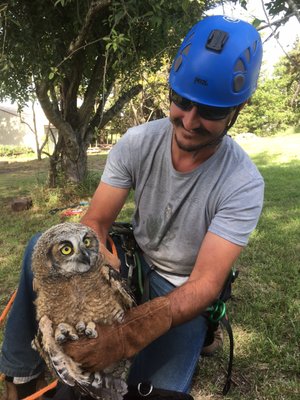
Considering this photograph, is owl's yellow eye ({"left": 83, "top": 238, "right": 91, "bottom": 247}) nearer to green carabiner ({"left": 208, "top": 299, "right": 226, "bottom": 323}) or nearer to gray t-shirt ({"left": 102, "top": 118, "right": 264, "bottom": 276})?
gray t-shirt ({"left": 102, "top": 118, "right": 264, "bottom": 276})

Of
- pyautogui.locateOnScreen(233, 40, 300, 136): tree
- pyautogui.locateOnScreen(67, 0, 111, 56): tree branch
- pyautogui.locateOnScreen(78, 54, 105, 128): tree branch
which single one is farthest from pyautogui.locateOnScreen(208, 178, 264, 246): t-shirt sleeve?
pyautogui.locateOnScreen(233, 40, 300, 136): tree

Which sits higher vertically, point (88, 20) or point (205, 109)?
point (88, 20)

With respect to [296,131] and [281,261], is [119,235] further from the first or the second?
[296,131]

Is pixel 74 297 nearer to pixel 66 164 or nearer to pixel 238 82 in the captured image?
pixel 238 82

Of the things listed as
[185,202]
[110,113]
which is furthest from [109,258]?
[110,113]

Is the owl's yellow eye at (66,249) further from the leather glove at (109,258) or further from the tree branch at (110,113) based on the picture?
the tree branch at (110,113)

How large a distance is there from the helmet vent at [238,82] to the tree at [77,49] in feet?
9.78

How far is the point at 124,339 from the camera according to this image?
76.0 inches

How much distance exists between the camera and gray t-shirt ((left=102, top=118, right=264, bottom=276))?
225 cm

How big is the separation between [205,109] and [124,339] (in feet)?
4.10

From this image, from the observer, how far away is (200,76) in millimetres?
2094

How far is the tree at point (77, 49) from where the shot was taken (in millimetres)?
5305

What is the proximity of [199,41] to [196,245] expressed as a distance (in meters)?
1.17

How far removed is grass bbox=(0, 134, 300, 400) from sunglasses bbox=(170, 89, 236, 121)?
5.90 feet
